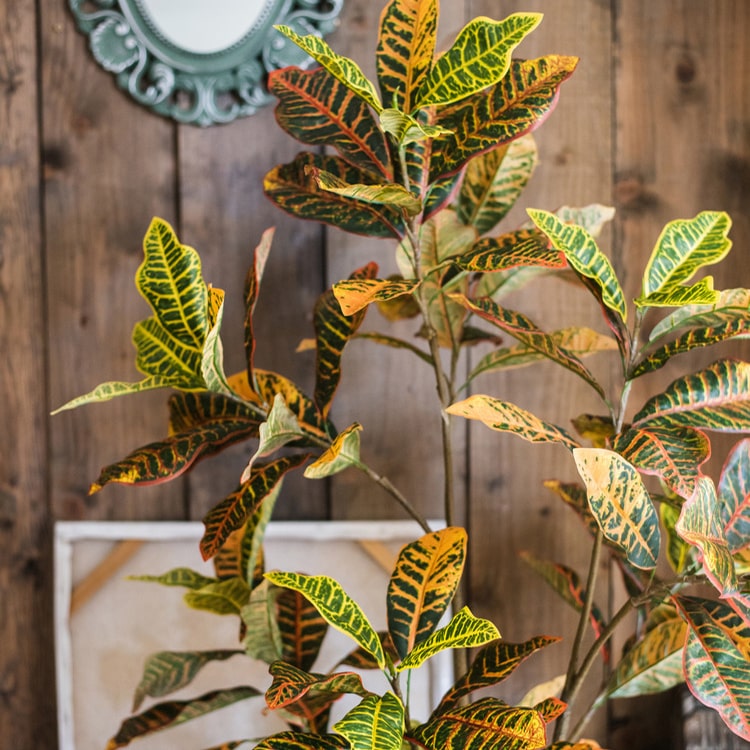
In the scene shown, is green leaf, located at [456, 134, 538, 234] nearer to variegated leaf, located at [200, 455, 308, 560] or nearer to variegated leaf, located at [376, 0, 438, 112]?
variegated leaf, located at [376, 0, 438, 112]

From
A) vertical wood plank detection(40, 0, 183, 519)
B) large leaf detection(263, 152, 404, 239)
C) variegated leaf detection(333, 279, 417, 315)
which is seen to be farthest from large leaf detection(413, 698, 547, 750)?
vertical wood plank detection(40, 0, 183, 519)

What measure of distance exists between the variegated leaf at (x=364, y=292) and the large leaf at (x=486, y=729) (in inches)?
15.0

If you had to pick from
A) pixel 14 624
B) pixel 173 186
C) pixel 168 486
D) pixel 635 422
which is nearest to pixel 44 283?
pixel 173 186

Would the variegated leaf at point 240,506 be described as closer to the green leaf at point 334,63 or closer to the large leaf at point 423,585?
the large leaf at point 423,585

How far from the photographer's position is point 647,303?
2.40ft

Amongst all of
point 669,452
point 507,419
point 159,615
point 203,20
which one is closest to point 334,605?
point 507,419

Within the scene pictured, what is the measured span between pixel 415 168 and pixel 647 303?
0.90 ft

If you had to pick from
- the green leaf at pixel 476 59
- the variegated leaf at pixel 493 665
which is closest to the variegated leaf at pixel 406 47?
the green leaf at pixel 476 59

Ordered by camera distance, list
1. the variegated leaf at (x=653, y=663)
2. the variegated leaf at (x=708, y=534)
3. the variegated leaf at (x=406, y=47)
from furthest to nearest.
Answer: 1. the variegated leaf at (x=653, y=663)
2. the variegated leaf at (x=406, y=47)
3. the variegated leaf at (x=708, y=534)

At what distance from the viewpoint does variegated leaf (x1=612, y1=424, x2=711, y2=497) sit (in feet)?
2.25

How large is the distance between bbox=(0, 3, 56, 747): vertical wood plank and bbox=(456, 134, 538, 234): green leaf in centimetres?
70

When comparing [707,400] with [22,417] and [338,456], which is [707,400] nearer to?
[338,456]

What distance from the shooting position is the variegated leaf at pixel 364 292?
725mm

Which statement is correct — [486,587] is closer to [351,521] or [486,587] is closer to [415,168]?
[351,521]
